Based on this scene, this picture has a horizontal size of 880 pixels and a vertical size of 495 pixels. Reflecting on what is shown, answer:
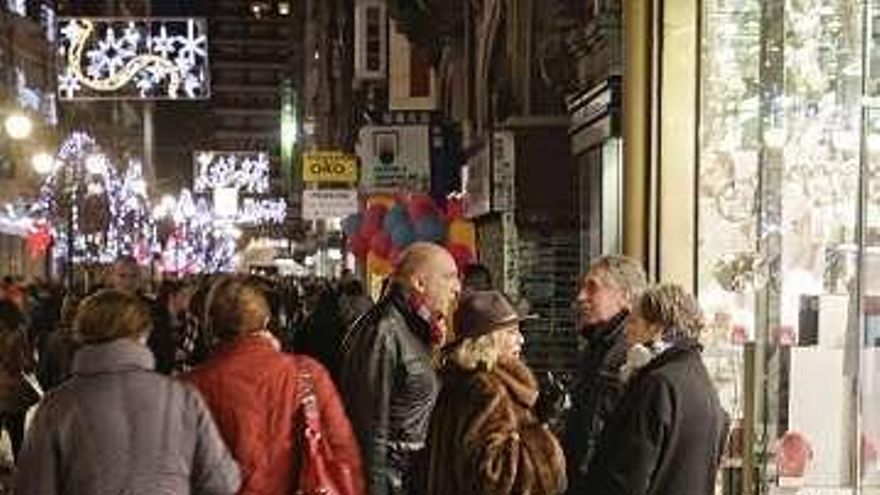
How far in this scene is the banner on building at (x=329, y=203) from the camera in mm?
31752

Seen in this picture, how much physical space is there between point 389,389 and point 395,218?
1359 centimetres

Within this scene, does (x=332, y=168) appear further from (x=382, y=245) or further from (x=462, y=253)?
(x=462, y=253)

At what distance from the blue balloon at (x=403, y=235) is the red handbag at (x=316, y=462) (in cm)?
1369

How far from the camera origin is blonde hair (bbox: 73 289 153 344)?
6.54 meters

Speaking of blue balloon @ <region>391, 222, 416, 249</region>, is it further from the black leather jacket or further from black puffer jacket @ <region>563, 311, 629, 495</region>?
black puffer jacket @ <region>563, 311, 629, 495</region>

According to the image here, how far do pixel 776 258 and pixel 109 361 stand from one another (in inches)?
146

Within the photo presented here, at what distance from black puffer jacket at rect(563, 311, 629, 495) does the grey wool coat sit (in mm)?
1763

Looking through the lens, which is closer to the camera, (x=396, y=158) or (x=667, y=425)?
(x=667, y=425)

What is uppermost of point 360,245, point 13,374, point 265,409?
point 360,245

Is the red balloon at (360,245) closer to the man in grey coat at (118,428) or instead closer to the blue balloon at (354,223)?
the blue balloon at (354,223)

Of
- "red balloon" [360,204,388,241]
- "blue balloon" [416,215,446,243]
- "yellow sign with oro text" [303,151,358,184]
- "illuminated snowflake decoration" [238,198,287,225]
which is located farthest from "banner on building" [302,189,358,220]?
Answer: "illuminated snowflake decoration" [238,198,287,225]

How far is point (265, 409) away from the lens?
694cm

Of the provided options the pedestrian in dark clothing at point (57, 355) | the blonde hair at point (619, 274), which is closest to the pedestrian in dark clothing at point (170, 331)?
the pedestrian in dark clothing at point (57, 355)

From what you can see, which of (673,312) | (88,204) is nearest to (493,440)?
(673,312)
